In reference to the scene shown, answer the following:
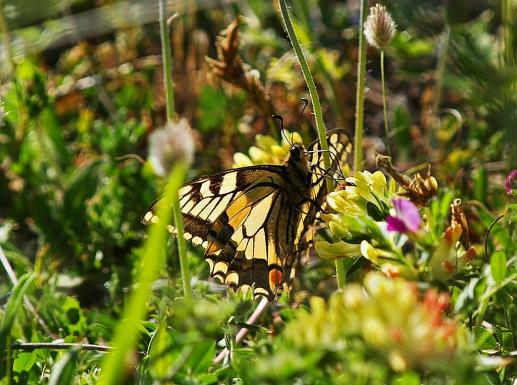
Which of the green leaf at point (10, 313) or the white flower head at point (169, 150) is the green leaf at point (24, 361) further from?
the white flower head at point (169, 150)

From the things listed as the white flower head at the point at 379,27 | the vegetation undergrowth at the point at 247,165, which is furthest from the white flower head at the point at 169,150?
the white flower head at the point at 379,27

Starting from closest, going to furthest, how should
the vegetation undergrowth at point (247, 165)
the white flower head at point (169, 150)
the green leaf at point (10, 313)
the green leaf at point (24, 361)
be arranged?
the white flower head at point (169, 150), the vegetation undergrowth at point (247, 165), the green leaf at point (10, 313), the green leaf at point (24, 361)

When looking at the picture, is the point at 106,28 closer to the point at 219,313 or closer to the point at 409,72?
the point at 409,72

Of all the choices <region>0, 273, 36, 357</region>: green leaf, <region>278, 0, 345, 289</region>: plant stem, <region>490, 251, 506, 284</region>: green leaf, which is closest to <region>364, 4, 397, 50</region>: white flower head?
<region>278, 0, 345, 289</region>: plant stem

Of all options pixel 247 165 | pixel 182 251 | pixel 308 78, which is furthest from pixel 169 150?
pixel 247 165

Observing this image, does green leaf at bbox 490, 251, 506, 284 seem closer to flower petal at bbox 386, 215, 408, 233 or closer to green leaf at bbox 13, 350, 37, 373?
flower petal at bbox 386, 215, 408, 233

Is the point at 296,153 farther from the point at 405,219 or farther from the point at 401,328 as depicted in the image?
the point at 401,328

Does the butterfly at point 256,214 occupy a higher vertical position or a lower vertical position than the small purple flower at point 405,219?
lower
